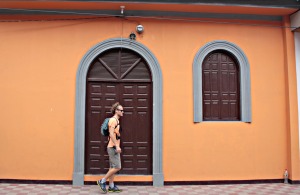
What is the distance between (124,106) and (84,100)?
0.93m

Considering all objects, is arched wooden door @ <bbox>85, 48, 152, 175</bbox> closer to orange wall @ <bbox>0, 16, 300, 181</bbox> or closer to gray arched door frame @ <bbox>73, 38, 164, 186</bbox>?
gray arched door frame @ <bbox>73, 38, 164, 186</bbox>

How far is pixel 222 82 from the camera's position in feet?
23.1

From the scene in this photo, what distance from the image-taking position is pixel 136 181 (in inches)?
259

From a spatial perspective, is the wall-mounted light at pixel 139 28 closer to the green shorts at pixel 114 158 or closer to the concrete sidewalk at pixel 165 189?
the green shorts at pixel 114 158

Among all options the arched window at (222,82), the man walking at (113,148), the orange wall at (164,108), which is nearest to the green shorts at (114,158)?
the man walking at (113,148)

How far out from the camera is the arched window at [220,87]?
22.8 ft

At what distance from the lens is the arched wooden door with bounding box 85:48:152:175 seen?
6711 millimetres

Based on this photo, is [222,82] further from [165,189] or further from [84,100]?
[84,100]

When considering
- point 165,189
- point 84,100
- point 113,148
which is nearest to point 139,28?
point 84,100

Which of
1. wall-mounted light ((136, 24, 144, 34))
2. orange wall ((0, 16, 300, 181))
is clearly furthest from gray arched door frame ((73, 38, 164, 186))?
wall-mounted light ((136, 24, 144, 34))

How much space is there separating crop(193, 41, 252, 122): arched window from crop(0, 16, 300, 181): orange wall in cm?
18

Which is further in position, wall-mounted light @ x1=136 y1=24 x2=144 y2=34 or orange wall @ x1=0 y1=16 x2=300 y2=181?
wall-mounted light @ x1=136 y1=24 x2=144 y2=34

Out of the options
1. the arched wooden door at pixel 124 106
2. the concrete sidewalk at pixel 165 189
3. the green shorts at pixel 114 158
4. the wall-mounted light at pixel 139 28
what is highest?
the wall-mounted light at pixel 139 28

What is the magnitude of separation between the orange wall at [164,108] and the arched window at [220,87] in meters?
0.30
